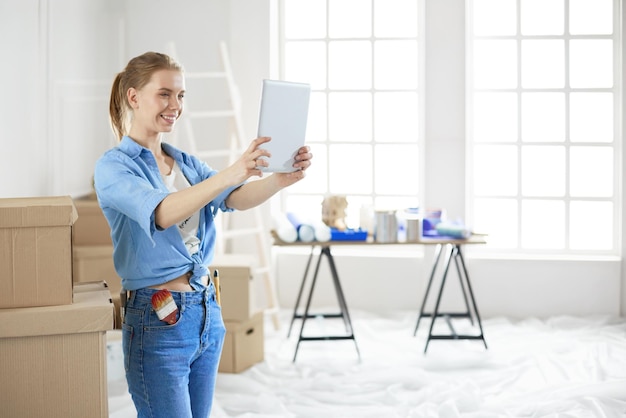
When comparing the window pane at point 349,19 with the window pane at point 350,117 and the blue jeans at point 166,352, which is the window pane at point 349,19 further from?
the blue jeans at point 166,352

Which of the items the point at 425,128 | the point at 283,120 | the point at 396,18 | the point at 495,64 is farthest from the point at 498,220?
the point at 283,120

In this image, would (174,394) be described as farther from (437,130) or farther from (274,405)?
(437,130)

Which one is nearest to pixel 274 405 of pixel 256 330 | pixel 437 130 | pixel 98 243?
pixel 256 330

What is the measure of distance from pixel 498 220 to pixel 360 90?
148 centimetres

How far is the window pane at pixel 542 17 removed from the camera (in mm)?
6430

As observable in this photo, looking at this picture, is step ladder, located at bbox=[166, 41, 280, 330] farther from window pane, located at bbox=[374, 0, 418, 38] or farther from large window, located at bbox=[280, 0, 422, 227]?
window pane, located at bbox=[374, 0, 418, 38]

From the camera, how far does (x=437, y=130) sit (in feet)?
21.2

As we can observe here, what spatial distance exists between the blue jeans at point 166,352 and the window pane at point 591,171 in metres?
4.64

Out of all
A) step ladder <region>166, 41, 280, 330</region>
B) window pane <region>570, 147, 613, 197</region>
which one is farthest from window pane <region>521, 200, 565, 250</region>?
step ladder <region>166, 41, 280, 330</region>

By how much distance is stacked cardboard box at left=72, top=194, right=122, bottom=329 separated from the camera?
16.8ft

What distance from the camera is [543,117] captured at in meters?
6.52

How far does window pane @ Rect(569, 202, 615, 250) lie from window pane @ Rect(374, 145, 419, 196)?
4.04 ft

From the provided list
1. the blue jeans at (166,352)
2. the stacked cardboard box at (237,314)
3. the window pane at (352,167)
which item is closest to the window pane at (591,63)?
the window pane at (352,167)

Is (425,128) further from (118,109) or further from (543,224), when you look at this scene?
(118,109)
